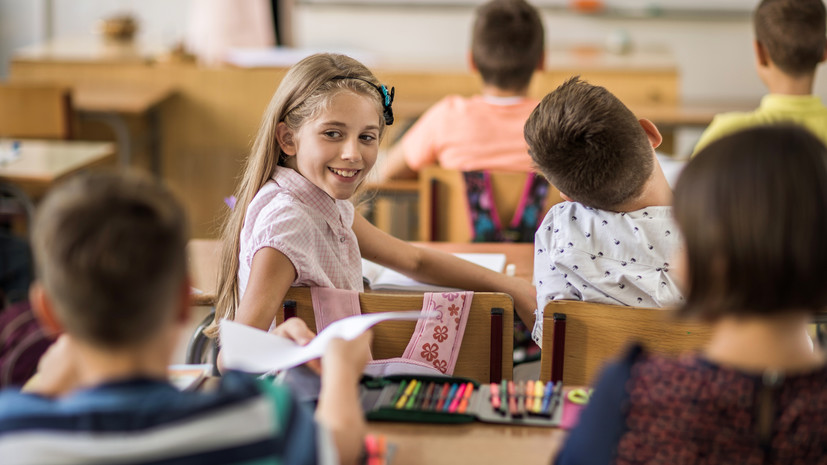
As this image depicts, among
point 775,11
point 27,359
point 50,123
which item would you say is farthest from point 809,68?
point 50,123

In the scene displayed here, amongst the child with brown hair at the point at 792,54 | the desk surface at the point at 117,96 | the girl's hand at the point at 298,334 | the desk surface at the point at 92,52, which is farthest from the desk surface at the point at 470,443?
the desk surface at the point at 92,52

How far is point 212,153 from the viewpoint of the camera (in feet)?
15.3

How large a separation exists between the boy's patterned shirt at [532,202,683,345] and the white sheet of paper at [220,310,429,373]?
1.71ft

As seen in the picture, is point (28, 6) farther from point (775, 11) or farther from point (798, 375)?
point (798, 375)

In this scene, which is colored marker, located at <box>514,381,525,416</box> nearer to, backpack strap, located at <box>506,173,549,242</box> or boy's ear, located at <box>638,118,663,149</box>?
boy's ear, located at <box>638,118,663,149</box>

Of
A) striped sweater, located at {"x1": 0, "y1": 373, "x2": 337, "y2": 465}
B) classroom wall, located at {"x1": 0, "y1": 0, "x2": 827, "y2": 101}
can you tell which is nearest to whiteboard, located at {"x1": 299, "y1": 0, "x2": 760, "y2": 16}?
classroom wall, located at {"x1": 0, "y1": 0, "x2": 827, "y2": 101}

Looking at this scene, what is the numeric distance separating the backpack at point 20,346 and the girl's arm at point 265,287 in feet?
4.18

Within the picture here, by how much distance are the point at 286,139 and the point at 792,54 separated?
1.52 metres

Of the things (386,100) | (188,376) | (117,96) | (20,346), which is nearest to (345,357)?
(188,376)

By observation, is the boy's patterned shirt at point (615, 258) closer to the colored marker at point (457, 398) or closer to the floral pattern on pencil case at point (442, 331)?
the floral pattern on pencil case at point (442, 331)

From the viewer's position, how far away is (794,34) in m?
2.57

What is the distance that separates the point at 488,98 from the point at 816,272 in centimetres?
213

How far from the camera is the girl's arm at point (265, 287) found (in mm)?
1540

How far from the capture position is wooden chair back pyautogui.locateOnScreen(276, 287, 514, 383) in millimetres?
1491
